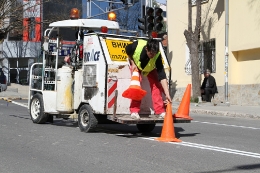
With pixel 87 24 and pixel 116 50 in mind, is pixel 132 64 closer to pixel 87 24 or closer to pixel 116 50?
pixel 116 50

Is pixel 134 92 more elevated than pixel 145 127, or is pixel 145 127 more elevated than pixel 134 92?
pixel 134 92

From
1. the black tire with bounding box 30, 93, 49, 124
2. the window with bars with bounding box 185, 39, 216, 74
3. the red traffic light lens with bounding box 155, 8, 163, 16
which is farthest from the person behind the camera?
the window with bars with bounding box 185, 39, 216, 74

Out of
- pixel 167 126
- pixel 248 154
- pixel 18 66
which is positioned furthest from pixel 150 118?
pixel 18 66

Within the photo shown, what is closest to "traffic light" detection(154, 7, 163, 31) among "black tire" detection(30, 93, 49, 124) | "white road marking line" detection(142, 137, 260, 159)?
"black tire" detection(30, 93, 49, 124)

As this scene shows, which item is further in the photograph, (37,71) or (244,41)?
(244,41)

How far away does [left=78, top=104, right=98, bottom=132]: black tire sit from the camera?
10.6 meters

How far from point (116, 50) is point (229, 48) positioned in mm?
13155

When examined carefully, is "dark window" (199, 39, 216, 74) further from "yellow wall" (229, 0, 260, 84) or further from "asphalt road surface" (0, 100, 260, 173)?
"asphalt road surface" (0, 100, 260, 173)

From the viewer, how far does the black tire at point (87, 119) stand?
34.7 ft

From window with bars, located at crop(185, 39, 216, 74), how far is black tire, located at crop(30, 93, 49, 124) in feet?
43.3

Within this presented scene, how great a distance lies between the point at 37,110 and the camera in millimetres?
12750

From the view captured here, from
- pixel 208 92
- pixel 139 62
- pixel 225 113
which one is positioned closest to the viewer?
pixel 139 62

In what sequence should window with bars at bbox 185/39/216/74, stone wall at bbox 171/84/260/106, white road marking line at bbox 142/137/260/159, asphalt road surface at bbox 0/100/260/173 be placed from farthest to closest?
window with bars at bbox 185/39/216/74 → stone wall at bbox 171/84/260/106 → white road marking line at bbox 142/137/260/159 → asphalt road surface at bbox 0/100/260/173

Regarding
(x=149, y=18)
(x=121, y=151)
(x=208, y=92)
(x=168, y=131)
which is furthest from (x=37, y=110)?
(x=208, y=92)
